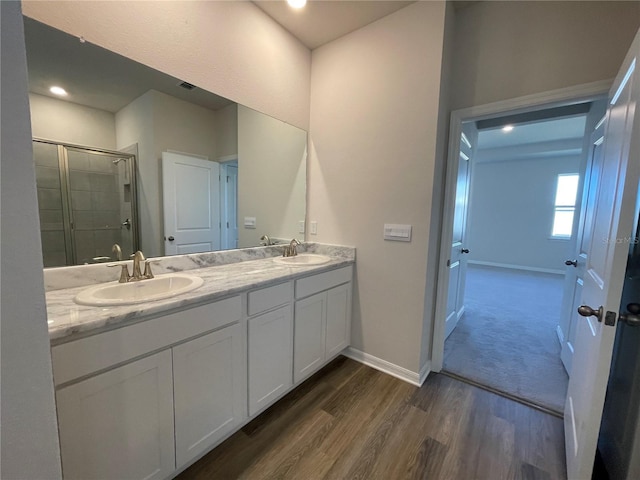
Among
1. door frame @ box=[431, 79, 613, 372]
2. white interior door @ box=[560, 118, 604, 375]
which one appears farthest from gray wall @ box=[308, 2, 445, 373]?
white interior door @ box=[560, 118, 604, 375]

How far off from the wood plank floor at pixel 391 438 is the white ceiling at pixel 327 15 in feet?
8.97

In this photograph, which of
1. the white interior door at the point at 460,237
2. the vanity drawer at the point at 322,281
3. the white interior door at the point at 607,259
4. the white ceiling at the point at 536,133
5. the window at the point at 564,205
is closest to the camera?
the white interior door at the point at 607,259

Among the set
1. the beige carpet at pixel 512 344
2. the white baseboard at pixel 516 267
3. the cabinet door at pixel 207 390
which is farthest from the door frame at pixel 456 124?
the white baseboard at pixel 516 267

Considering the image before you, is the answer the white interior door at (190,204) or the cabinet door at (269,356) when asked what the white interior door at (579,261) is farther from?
the white interior door at (190,204)

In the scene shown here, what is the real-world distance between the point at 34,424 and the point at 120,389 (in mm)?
564

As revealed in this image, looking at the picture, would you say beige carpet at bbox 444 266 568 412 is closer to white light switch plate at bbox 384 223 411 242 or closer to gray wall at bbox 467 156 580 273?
white light switch plate at bbox 384 223 411 242

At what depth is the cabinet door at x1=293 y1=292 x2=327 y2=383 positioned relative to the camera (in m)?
1.79

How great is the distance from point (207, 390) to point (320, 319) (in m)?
0.90

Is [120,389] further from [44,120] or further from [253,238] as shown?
[253,238]

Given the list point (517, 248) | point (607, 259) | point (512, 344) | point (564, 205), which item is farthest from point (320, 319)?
point (564, 205)

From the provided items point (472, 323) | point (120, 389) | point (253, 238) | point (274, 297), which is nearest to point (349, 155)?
point (253, 238)

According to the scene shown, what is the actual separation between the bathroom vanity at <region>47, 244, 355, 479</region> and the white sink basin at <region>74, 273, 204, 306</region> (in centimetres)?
4

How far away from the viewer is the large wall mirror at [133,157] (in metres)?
1.19

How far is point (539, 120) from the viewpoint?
2484 mm
